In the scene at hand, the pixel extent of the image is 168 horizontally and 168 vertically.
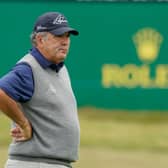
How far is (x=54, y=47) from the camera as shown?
259 inches

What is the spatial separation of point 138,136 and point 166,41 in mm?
2407

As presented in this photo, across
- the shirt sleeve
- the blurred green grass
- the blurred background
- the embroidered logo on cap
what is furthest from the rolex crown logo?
the shirt sleeve

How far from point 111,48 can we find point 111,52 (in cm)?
7

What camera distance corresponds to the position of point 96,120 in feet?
53.5

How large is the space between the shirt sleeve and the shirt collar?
0.32 feet

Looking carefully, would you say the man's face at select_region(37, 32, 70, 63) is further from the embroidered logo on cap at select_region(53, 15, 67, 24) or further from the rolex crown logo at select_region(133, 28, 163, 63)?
the rolex crown logo at select_region(133, 28, 163, 63)

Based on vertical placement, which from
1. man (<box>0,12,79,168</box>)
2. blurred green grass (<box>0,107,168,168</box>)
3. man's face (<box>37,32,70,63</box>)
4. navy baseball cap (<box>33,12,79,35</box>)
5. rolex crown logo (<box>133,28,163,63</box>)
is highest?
rolex crown logo (<box>133,28,163,63</box>)

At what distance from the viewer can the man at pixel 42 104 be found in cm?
646

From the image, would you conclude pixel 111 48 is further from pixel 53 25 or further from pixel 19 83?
pixel 19 83

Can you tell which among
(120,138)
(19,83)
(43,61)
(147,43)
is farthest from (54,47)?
(147,43)

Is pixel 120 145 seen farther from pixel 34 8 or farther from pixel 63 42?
pixel 63 42

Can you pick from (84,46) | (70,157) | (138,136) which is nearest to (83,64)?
(84,46)

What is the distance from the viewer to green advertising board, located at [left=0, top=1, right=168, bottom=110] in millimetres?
16688

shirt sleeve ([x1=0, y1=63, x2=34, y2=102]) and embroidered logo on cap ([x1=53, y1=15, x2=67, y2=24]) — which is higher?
embroidered logo on cap ([x1=53, y1=15, x2=67, y2=24])
